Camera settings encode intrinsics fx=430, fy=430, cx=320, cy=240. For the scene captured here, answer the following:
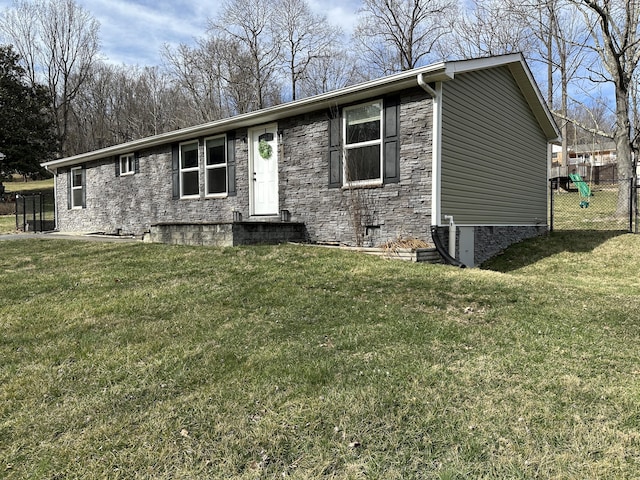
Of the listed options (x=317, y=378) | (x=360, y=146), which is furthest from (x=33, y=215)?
(x=317, y=378)

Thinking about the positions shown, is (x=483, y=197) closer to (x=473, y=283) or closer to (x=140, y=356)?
(x=473, y=283)

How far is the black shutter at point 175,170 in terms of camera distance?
11.2m

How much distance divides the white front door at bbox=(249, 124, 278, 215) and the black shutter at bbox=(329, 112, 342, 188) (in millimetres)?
1530

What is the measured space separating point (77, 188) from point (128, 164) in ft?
10.5

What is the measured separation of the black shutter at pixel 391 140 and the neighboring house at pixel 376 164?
2 cm

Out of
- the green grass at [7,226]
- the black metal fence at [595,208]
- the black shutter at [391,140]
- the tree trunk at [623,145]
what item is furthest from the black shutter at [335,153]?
the green grass at [7,226]

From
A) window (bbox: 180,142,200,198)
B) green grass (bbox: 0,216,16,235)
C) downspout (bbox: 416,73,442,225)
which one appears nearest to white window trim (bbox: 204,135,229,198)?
window (bbox: 180,142,200,198)

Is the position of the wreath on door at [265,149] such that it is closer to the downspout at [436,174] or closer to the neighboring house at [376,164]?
the neighboring house at [376,164]

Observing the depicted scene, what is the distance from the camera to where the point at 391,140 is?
749 centimetres

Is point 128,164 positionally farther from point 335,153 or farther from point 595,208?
point 595,208

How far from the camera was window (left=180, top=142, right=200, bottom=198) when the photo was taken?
10867 millimetres

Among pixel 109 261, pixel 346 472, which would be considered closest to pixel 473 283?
pixel 346 472

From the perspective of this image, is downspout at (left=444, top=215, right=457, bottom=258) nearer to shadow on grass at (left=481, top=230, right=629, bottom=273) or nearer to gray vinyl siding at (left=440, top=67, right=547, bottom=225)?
gray vinyl siding at (left=440, top=67, right=547, bottom=225)

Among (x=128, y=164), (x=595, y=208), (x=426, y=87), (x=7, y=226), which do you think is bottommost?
(x=7, y=226)
